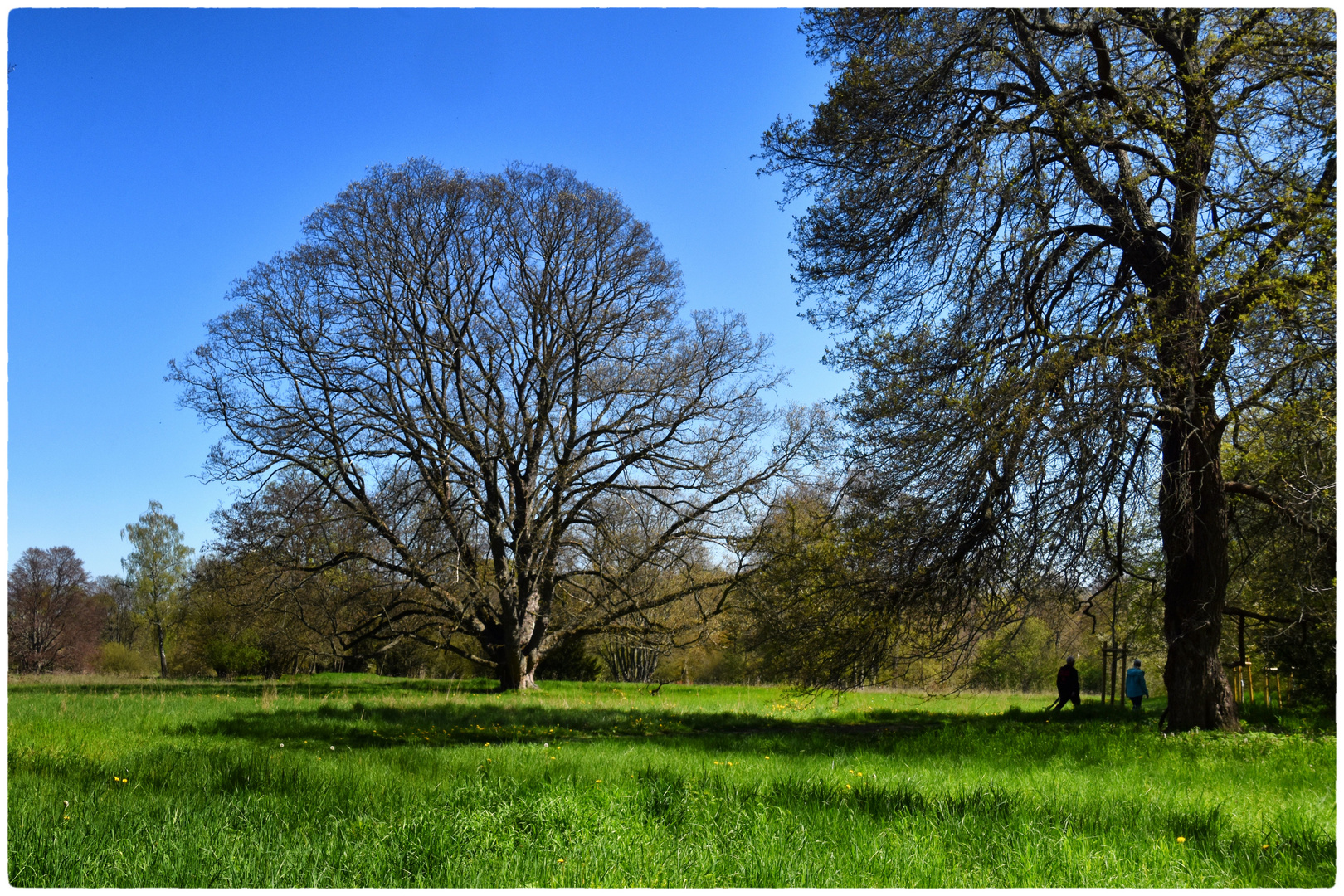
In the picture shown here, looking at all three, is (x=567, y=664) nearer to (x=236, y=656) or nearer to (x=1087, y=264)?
(x=236, y=656)

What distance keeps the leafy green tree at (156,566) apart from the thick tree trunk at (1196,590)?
147ft

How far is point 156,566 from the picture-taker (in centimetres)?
4434

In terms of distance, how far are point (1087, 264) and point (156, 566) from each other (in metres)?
47.8

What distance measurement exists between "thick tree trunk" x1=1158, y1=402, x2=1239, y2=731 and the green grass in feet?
2.71

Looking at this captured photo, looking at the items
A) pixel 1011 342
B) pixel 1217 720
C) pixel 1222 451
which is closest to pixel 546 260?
pixel 1011 342

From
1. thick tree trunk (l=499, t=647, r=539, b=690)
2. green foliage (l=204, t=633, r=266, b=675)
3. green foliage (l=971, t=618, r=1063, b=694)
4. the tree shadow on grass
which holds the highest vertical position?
the tree shadow on grass

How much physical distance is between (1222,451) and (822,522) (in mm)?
5457

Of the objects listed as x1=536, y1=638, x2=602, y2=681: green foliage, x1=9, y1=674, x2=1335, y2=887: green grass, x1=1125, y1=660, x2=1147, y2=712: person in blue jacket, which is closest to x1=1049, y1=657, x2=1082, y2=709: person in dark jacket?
x1=1125, y1=660, x2=1147, y2=712: person in blue jacket

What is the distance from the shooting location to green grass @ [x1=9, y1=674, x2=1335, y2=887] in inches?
167

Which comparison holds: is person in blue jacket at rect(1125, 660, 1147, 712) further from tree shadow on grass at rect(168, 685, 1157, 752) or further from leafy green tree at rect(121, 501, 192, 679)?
leafy green tree at rect(121, 501, 192, 679)

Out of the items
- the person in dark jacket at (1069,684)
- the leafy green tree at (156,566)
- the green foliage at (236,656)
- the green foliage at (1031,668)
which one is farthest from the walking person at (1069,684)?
the leafy green tree at (156,566)

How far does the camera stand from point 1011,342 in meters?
10.3

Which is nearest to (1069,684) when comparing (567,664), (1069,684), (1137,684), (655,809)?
(1069,684)

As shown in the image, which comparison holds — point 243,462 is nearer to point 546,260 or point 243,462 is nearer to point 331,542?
point 331,542
